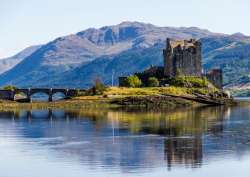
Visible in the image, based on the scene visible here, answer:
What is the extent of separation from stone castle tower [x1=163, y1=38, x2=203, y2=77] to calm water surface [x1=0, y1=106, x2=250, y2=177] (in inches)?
2614

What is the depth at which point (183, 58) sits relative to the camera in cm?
11825

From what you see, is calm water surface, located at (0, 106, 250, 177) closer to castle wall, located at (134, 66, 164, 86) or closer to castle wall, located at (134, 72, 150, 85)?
castle wall, located at (134, 66, 164, 86)

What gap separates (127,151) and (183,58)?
285 feet

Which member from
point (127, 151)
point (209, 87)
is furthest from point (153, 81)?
point (127, 151)

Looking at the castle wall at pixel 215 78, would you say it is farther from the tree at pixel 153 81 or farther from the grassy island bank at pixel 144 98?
the tree at pixel 153 81

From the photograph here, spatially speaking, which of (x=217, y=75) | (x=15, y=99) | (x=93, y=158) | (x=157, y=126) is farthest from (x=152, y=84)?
(x=93, y=158)

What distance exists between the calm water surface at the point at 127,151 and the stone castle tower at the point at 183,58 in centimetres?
6639

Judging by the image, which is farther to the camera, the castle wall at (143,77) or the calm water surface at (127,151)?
the castle wall at (143,77)

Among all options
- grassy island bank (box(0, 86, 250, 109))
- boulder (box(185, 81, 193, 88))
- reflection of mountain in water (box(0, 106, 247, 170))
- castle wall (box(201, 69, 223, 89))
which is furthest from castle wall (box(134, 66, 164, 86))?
reflection of mountain in water (box(0, 106, 247, 170))

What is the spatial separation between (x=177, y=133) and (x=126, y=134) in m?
5.78

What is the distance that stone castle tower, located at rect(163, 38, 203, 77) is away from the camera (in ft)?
387

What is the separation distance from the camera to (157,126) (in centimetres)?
5284

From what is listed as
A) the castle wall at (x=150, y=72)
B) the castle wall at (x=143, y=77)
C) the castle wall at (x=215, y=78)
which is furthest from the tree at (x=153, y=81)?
the castle wall at (x=215, y=78)

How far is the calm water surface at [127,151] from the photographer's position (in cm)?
2747
